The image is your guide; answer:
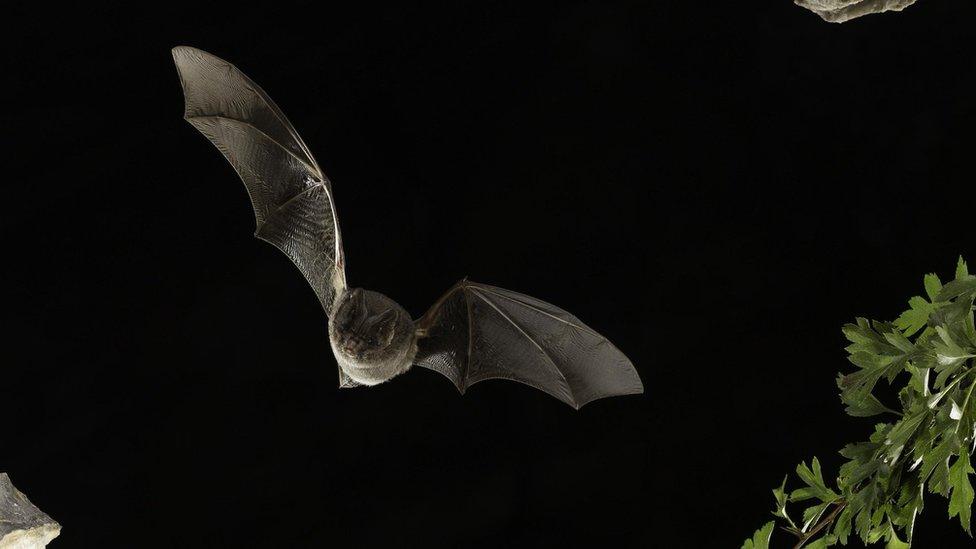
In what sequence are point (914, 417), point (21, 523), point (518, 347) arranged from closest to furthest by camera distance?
point (914, 417) → point (21, 523) → point (518, 347)

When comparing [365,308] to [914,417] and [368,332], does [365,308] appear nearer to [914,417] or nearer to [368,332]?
[368,332]

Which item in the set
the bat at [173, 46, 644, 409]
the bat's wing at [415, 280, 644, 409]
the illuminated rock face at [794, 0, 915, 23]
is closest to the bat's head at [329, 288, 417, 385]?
the bat at [173, 46, 644, 409]

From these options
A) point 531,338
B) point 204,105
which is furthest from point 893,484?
point 204,105

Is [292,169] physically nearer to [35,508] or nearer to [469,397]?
[469,397]

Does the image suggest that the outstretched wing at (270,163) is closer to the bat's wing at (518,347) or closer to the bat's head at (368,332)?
the bat's head at (368,332)

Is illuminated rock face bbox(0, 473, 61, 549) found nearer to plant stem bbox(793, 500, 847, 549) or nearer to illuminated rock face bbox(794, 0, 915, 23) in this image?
plant stem bbox(793, 500, 847, 549)

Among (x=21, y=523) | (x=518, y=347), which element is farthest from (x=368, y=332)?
(x=21, y=523)
